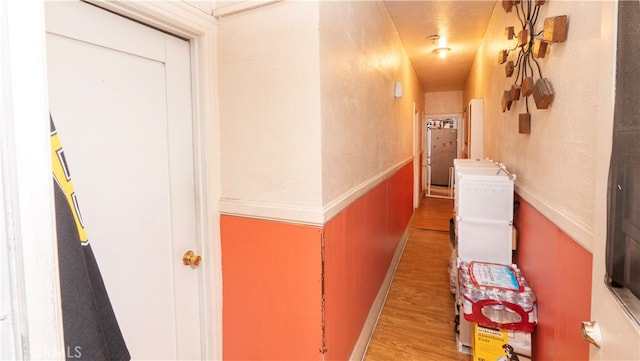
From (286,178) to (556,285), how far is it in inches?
47.5

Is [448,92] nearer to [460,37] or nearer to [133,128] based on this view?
[460,37]

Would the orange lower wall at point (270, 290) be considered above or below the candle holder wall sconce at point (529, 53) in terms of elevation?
below

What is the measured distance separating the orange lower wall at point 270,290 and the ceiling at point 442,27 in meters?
2.36

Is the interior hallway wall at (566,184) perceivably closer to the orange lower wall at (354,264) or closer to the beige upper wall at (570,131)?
the beige upper wall at (570,131)

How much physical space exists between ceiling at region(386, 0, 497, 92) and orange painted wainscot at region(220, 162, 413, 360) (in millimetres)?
2189

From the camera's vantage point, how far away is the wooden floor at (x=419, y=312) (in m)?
2.02

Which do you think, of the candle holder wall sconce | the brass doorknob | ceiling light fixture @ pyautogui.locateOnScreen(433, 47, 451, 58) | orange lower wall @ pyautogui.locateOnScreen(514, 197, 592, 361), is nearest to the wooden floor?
orange lower wall @ pyautogui.locateOnScreen(514, 197, 592, 361)

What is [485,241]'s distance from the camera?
1.89 meters

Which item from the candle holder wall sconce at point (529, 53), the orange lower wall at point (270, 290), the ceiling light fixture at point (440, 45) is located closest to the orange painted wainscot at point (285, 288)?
the orange lower wall at point (270, 290)

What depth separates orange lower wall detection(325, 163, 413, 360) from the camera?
142 cm

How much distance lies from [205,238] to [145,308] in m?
0.35

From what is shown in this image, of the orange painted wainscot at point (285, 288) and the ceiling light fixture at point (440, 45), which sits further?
the ceiling light fixture at point (440, 45)

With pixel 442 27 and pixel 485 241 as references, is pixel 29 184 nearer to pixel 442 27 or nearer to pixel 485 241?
pixel 485 241

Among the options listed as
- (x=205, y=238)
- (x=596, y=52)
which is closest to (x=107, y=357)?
(x=205, y=238)
